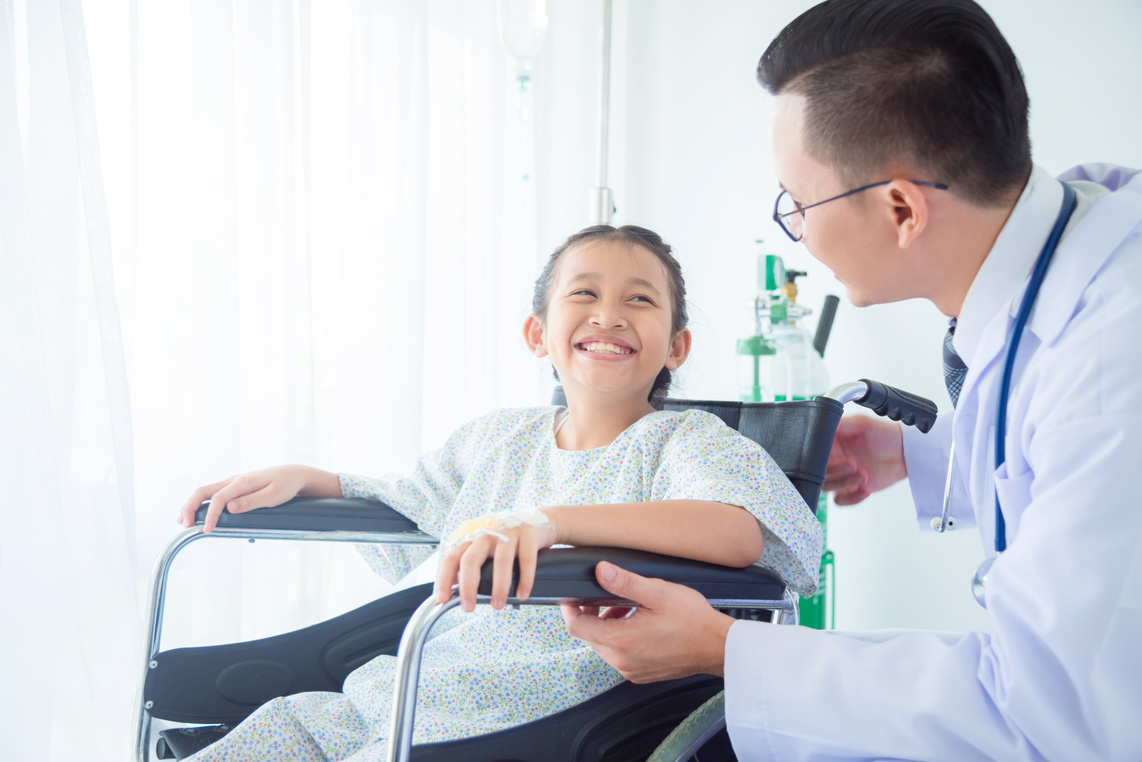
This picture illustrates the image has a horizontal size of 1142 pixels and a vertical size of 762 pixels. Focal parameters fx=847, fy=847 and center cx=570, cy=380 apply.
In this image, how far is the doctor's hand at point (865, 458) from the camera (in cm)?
135

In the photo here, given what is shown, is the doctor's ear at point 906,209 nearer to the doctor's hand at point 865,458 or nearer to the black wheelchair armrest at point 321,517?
the doctor's hand at point 865,458

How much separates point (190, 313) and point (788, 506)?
3.80ft

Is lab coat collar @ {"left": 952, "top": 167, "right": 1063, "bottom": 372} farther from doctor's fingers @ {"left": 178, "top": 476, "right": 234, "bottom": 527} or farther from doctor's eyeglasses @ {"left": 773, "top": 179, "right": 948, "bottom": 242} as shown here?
doctor's fingers @ {"left": 178, "top": 476, "right": 234, "bottom": 527}

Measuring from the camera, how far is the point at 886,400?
1.20m

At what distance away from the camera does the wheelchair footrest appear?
3.25ft

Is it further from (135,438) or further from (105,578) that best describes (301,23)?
(105,578)

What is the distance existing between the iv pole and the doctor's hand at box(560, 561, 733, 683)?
1290 millimetres

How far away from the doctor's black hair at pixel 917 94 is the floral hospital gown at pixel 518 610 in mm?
376

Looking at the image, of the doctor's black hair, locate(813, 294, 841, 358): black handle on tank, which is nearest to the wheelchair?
the doctor's black hair

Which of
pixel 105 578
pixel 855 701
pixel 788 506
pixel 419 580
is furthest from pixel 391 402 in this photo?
pixel 855 701

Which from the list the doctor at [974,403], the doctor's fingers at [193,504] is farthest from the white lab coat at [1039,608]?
the doctor's fingers at [193,504]

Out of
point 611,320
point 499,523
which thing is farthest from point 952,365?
point 499,523

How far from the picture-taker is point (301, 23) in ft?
5.69

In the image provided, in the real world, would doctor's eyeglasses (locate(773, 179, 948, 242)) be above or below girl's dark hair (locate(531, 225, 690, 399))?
above
